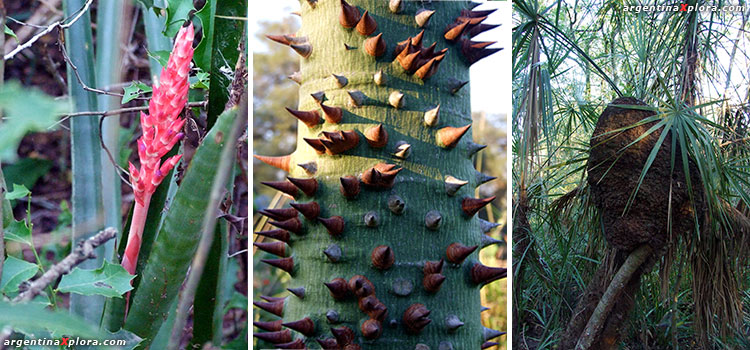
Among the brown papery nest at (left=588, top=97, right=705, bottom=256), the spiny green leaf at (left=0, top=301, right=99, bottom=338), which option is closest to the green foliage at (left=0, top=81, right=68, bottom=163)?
the spiny green leaf at (left=0, top=301, right=99, bottom=338)

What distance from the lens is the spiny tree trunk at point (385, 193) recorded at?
54 cm

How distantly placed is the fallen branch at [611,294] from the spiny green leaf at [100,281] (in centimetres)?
142

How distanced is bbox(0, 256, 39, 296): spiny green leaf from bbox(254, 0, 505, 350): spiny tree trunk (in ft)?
0.74

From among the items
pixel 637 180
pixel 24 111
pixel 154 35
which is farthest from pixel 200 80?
pixel 637 180

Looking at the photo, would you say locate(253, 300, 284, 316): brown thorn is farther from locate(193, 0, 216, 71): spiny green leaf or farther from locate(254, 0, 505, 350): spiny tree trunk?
locate(193, 0, 216, 71): spiny green leaf

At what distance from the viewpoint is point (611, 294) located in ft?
5.34

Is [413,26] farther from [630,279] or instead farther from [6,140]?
[630,279]

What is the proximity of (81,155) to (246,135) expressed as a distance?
20 cm

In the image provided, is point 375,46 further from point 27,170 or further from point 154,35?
point 27,170

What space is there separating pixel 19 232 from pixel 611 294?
1505 millimetres

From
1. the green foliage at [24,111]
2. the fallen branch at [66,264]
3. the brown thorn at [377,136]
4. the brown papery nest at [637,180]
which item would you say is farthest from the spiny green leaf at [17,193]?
the brown papery nest at [637,180]

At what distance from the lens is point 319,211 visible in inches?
22.4

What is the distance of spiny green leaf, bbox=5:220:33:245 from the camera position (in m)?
0.55

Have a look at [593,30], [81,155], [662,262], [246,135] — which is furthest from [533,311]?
[81,155]
